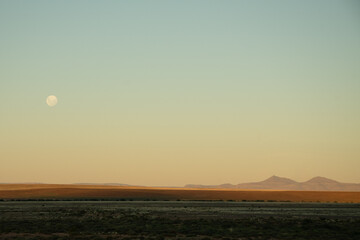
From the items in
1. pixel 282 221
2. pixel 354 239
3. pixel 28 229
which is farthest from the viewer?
pixel 282 221

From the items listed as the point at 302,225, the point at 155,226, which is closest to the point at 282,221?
the point at 302,225

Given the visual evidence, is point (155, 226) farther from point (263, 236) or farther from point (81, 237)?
point (263, 236)

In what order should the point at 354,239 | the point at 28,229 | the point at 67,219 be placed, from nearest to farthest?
the point at 354,239 < the point at 28,229 < the point at 67,219

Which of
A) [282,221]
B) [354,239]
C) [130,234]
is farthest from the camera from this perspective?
[282,221]

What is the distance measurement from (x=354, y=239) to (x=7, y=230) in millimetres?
31869

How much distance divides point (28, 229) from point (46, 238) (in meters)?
6.42

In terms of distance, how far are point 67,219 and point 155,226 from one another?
12712 millimetres

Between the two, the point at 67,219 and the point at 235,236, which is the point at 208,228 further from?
the point at 67,219

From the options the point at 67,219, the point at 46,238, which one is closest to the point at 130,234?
the point at 46,238

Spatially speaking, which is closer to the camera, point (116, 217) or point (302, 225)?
point (302, 225)

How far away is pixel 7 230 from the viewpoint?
145 feet

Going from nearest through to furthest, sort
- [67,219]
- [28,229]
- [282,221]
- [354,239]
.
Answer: [354,239]
[28,229]
[282,221]
[67,219]

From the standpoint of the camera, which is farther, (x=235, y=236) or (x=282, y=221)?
(x=282, y=221)

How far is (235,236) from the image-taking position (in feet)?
131
